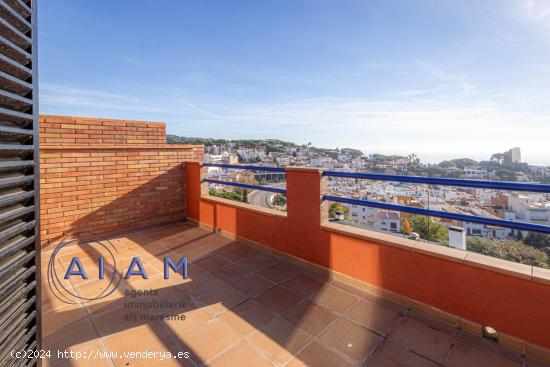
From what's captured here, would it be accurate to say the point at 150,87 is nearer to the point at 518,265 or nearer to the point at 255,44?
the point at 255,44

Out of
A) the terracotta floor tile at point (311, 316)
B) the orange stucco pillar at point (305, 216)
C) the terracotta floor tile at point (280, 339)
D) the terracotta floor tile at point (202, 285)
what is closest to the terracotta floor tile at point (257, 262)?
the orange stucco pillar at point (305, 216)

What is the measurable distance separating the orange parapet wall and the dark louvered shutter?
2.28 metres

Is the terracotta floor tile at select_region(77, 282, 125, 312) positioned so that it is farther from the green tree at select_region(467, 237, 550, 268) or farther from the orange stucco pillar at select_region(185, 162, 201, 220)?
the green tree at select_region(467, 237, 550, 268)

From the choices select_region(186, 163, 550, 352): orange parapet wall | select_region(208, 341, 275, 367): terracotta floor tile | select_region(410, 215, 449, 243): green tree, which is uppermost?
select_region(410, 215, 449, 243): green tree

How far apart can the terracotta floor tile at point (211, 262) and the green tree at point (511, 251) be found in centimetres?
251

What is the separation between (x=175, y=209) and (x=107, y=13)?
5.28 m

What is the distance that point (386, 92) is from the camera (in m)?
12.0

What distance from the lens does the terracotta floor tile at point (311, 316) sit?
193 centimetres

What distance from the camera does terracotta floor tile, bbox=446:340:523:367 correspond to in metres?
1.60

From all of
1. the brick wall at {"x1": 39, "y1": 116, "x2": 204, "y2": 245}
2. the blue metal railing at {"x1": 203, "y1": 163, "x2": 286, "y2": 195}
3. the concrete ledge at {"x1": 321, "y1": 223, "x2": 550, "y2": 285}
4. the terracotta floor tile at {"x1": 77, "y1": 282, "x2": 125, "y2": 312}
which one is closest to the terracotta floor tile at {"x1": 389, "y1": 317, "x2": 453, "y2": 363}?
the concrete ledge at {"x1": 321, "y1": 223, "x2": 550, "y2": 285}

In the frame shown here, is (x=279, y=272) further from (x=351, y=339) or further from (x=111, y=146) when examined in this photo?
(x=111, y=146)

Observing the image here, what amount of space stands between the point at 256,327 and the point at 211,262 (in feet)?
4.32

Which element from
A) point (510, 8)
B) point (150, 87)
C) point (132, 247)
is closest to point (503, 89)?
point (510, 8)

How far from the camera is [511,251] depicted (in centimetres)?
232
